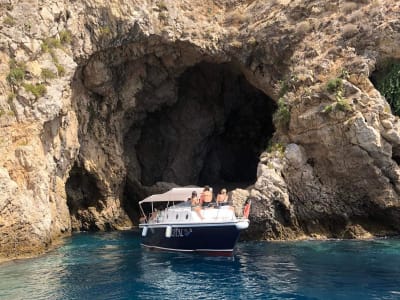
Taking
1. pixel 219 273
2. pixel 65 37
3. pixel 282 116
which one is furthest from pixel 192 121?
pixel 219 273

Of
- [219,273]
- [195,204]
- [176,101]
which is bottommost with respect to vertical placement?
[219,273]

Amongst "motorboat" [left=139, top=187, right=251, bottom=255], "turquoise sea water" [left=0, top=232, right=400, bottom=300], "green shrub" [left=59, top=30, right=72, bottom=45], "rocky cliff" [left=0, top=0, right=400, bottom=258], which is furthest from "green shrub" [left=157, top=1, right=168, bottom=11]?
"turquoise sea water" [left=0, top=232, right=400, bottom=300]

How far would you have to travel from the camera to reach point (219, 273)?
1825 cm

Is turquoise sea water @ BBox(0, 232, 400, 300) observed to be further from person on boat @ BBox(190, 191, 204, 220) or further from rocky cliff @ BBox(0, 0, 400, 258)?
rocky cliff @ BBox(0, 0, 400, 258)

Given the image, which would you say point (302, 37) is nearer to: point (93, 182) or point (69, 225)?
point (93, 182)

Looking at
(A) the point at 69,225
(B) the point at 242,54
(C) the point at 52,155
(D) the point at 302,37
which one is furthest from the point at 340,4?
(A) the point at 69,225

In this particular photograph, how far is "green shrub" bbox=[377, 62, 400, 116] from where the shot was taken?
2789cm

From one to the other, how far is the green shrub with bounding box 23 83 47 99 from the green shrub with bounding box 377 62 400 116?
18830mm

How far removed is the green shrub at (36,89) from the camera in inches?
968

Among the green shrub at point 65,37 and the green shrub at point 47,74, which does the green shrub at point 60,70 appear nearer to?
the green shrub at point 47,74

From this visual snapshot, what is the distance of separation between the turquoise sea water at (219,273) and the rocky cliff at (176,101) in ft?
8.26

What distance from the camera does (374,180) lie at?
25812 mm

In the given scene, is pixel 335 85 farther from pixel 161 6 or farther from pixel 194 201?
pixel 161 6

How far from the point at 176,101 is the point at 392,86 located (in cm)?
1707
